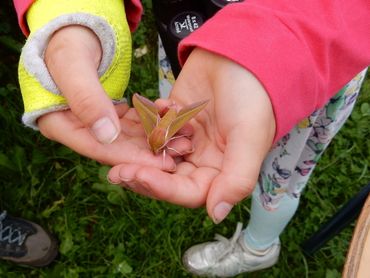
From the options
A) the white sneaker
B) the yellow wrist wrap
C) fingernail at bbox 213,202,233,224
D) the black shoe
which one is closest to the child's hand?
fingernail at bbox 213,202,233,224

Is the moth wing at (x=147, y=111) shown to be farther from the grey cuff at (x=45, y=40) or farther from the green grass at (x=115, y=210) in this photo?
the green grass at (x=115, y=210)

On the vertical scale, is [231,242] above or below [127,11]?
below

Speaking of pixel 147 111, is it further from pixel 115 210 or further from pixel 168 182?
pixel 115 210

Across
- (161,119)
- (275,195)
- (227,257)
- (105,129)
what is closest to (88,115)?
(105,129)

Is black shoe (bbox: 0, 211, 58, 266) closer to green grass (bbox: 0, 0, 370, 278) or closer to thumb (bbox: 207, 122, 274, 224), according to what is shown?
green grass (bbox: 0, 0, 370, 278)

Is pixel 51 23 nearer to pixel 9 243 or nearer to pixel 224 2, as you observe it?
pixel 224 2
